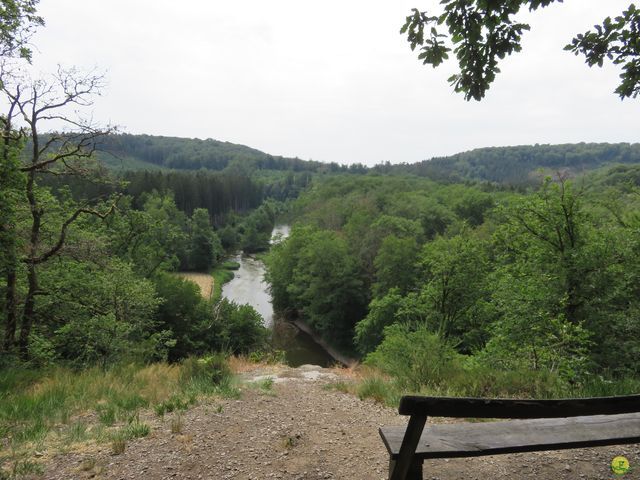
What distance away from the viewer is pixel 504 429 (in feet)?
10.2

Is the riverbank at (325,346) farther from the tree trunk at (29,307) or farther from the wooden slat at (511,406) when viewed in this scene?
the wooden slat at (511,406)

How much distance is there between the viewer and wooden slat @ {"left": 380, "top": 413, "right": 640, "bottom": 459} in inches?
116

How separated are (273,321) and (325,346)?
273 inches

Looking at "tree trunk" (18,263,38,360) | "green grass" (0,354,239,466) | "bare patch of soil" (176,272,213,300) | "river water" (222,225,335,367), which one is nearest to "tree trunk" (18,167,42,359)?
"tree trunk" (18,263,38,360)

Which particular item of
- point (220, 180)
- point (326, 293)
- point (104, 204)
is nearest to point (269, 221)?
point (220, 180)

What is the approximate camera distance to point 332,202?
70438 millimetres

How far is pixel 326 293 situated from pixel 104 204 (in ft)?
77.1

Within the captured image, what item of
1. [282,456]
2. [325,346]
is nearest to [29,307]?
[282,456]

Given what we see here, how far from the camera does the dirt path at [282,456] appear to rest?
4044 mm

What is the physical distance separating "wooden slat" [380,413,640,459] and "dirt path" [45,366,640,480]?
103cm

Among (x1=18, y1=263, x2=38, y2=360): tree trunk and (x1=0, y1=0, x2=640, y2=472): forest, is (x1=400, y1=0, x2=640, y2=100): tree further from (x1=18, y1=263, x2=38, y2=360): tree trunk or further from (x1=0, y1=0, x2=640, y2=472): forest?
(x1=18, y1=263, x2=38, y2=360): tree trunk

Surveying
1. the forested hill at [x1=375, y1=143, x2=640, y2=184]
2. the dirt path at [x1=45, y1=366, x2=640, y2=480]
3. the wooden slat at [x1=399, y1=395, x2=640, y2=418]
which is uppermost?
the forested hill at [x1=375, y1=143, x2=640, y2=184]

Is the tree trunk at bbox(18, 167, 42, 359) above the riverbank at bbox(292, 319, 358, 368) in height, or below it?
above

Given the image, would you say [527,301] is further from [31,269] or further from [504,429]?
[31,269]
